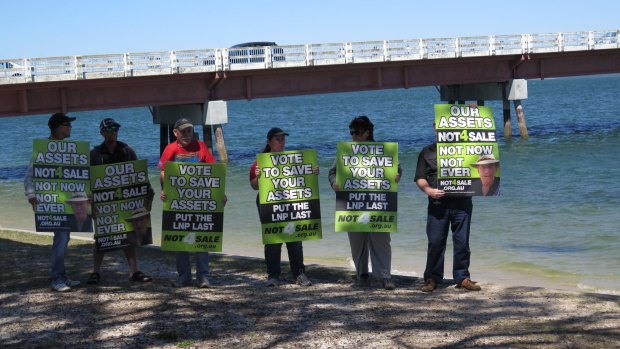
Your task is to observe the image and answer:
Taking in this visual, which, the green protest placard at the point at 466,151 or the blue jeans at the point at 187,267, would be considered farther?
the blue jeans at the point at 187,267

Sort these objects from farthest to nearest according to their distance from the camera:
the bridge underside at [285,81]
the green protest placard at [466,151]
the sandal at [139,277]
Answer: the bridge underside at [285,81] < the sandal at [139,277] < the green protest placard at [466,151]

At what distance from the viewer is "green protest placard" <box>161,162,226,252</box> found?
33.7 feet

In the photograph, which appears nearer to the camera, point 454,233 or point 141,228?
point 454,233

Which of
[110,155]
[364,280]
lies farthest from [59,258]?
[364,280]

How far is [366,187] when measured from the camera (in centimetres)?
1055

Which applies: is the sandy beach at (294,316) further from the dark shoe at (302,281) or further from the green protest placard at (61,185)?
the green protest placard at (61,185)

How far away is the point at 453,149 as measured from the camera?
→ 33.6 feet

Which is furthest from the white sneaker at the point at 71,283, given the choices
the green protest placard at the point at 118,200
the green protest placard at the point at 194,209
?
the green protest placard at the point at 194,209

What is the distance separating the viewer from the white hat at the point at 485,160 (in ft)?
34.0

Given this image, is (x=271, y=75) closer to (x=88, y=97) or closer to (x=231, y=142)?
(x=88, y=97)

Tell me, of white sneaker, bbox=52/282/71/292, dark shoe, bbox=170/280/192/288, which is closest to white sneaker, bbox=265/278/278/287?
dark shoe, bbox=170/280/192/288

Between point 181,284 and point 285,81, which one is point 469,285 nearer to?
point 181,284

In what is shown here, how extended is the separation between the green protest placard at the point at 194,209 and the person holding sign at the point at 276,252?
37 centimetres

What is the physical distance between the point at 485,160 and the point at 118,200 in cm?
394
